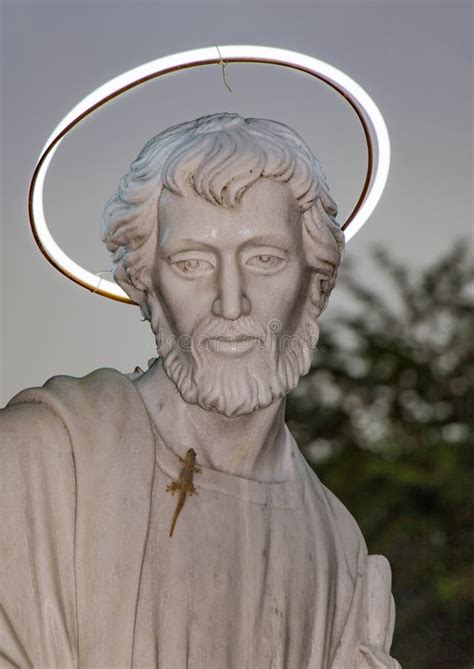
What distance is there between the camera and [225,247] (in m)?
4.14

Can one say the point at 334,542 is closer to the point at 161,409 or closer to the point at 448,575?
the point at 161,409

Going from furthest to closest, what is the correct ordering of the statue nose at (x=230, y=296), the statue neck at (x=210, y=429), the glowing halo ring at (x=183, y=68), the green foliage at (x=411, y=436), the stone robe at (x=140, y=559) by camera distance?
the green foliage at (x=411, y=436) → the glowing halo ring at (x=183, y=68) → the statue neck at (x=210, y=429) → the statue nose at (x=230, y=296) → the stone robe at (x=140, y=559)

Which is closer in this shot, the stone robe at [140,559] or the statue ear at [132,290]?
the stone robe at [140,559]

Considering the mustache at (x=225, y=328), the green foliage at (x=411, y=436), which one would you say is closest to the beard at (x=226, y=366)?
the mustache at (x=225, y=328)

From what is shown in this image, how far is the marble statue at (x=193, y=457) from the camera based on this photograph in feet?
13.1

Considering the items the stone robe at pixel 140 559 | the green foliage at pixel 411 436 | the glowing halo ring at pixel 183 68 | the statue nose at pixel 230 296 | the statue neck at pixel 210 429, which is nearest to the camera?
the stone robe at pixel 140 559

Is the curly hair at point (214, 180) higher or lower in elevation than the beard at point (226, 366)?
higher

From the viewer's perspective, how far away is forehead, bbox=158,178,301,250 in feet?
13.6

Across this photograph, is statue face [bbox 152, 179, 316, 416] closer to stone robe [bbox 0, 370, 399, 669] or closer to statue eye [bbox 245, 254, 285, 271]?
statue eye [bbox 245, 254, 285, 271]

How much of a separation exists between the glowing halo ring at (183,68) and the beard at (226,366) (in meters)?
0.41

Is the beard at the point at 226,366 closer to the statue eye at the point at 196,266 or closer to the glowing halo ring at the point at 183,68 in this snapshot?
the statue eye at the point at 196,266

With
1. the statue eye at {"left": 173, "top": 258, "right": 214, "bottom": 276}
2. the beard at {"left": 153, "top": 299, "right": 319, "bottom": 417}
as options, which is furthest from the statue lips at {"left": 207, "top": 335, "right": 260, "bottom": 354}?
the statue eye at {"left": 173, "top": 258, "right": 214, "bottom": 276}

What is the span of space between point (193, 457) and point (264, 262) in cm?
51

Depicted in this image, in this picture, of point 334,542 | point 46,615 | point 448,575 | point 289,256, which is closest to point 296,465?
point 334,542
